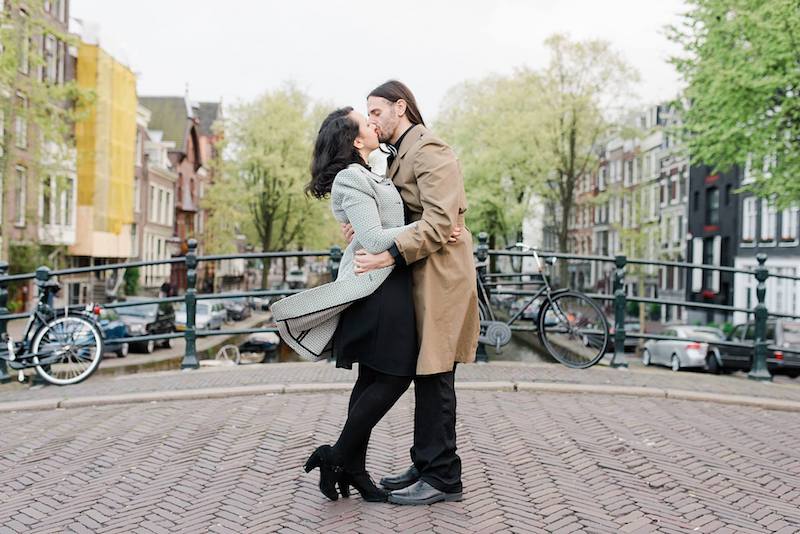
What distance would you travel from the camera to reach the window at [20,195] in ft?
98.4

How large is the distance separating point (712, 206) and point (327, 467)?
4092cm

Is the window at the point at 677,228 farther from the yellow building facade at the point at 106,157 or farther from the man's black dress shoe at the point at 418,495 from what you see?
the man's black dress shoe at the point at 418,495

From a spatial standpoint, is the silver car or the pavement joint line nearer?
the pavement joint line

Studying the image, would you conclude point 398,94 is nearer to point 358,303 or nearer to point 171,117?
point 358,303

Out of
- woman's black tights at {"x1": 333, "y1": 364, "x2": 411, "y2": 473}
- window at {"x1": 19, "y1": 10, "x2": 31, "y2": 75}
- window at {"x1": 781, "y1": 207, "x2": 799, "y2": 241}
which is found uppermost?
window at {"x1": 19, "y1": 10, "x2": 31, "y2": 75}

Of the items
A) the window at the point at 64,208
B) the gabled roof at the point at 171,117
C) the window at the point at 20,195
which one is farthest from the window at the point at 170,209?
the window at the point at 20,195

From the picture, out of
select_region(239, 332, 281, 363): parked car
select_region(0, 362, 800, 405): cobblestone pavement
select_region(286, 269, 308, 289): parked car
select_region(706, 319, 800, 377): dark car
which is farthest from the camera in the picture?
select_region(286, 269, 308, 289): parked car

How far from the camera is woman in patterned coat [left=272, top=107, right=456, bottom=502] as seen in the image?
3.34m

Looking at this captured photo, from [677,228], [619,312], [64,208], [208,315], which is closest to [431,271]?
[619,312]

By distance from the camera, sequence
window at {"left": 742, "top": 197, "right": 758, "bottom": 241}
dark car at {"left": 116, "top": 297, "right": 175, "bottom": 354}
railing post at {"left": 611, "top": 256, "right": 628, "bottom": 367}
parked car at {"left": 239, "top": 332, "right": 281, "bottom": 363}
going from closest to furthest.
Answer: railing post at {"left": 611, "top": 256, "right": 628, "bottom": 367} < parked car at {"left": 239, "top": 332, "right": 281, "bottom": 363} < dark car at {"left": 116, "top": 297, "right": 175, "bottom": 354} < window at {"left": 742, "top": 197, "right": 758, "bottom": 241}

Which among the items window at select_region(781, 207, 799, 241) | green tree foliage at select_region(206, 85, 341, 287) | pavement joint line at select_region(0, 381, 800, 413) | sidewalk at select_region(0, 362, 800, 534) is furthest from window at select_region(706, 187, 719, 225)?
pavement joint line at select_region(0, 381, 800, 413)

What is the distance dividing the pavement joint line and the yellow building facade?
31756mm

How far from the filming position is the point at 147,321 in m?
24.7

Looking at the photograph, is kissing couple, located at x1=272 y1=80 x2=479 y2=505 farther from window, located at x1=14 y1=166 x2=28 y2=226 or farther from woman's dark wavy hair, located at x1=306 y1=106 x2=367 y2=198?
window, located at x1=14 y1=166 x2=28 y2=226
